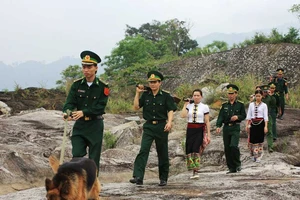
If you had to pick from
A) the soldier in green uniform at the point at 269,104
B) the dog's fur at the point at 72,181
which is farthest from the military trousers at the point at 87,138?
the soldier in green uniform at the point at 269,104

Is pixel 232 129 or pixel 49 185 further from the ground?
pixel 232 129

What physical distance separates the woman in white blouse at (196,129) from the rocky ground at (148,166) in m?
0.42

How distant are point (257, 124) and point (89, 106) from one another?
555 centimetres

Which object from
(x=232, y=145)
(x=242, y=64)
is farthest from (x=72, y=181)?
(x=242, y=64)

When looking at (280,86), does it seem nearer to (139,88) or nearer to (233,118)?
(233,118)

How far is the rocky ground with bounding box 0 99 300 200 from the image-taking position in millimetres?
6586

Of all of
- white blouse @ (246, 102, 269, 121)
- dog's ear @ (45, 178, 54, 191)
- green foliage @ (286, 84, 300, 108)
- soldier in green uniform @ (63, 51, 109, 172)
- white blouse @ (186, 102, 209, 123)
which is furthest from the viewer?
green foliage @ (286, 84, 300, 108)

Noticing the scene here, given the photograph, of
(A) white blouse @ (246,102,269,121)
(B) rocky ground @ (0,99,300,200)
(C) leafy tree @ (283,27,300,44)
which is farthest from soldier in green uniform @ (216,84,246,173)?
(C) leafy tree @ (283,27,300,44)

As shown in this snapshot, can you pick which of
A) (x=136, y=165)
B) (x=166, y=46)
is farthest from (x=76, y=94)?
(x=166, y=46)

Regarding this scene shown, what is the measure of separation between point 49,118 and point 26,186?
6.58 meters

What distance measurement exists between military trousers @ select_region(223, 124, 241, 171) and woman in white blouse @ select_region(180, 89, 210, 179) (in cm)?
89

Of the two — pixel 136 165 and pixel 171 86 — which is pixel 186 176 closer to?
pixel 136 165

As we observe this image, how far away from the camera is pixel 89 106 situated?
255 inches

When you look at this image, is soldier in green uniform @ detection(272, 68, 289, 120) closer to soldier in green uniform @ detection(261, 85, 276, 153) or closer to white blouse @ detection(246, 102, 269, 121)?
soldier in green uniform @ detection(261, 85, 276, 153)
